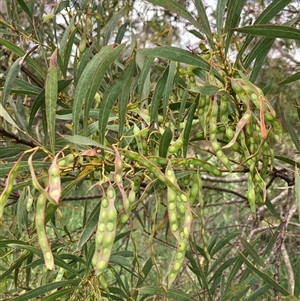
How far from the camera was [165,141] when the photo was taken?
805 millimetres

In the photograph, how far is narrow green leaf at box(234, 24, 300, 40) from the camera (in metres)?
0.73

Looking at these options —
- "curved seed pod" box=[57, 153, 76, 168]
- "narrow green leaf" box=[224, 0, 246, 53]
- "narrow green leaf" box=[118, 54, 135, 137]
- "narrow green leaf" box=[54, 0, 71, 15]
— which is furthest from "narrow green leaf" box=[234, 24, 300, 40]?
"narrow green leaf" box=[54, 0, 71, 15]

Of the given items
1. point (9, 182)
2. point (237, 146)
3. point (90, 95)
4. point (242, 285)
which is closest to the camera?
point (9, 182)

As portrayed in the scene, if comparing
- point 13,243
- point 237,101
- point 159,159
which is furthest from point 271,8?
point 13,243

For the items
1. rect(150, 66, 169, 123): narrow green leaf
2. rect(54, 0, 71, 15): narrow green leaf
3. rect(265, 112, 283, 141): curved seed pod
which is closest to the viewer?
rect(265, 112, 283, 141): curved seed pod

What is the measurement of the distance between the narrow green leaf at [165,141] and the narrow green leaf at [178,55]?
0.12 m

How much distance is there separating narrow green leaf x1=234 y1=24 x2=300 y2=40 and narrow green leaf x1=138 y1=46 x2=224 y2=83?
8cm

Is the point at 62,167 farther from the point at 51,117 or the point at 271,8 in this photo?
the point at 271,8

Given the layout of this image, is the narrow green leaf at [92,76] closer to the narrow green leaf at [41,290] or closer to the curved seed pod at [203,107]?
the curved seed pod at [203,107]

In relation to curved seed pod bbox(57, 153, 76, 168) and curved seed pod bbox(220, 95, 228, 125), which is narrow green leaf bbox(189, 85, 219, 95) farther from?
curved seed pod bbox(57, 153, 76, 168)

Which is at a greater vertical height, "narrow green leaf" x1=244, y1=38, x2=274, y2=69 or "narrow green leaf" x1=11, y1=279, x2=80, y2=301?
"narrow green leaf" x1=244, y1=38, x2=274, y2=69

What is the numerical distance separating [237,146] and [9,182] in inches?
16.5

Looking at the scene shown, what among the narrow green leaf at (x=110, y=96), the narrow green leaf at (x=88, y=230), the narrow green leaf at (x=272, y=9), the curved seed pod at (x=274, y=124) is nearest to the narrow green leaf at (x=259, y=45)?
the narrow green leaf at (x=272, y=9)

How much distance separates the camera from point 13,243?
0.96 m
